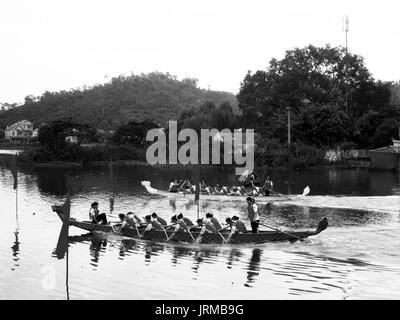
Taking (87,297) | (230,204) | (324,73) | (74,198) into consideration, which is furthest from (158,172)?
(87,297)

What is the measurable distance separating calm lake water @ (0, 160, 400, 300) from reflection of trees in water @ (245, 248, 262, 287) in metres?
0.04

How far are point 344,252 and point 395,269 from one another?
277 centimetres

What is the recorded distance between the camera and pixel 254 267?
Answer: 19.0m

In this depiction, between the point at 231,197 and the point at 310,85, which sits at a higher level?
the point at 310,85

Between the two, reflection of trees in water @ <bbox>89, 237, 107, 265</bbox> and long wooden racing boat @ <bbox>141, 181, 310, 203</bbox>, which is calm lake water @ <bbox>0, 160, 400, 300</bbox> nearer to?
reflection of trees in water @ <bbox>89, 237, 107, 265</bbox>

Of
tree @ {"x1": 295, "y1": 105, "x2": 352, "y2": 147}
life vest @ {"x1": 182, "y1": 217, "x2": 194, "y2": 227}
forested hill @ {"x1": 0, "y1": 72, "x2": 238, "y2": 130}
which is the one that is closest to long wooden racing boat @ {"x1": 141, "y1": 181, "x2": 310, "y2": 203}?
life vest @ {"x1": 182, "y1": 217, "x2": 194, "y2": 227}

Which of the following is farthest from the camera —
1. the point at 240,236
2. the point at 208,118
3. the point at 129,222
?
the point at 208,118

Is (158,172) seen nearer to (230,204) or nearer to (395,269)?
(230,204)

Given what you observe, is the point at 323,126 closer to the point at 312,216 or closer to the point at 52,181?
the point at 52,181

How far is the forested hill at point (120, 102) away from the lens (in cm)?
11900

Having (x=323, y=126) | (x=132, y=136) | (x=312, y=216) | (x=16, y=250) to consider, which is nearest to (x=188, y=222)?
(x=16, y=250)

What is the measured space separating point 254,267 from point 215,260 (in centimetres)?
173

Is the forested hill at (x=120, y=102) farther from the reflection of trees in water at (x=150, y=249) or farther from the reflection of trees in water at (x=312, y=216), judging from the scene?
the reflection of trees in water at (x=150, y=249)

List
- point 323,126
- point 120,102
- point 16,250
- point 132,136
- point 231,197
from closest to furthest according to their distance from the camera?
1. point 16,250
2. point 231,197
3. point 323,126
4. point 132,136
5. point 120,102
